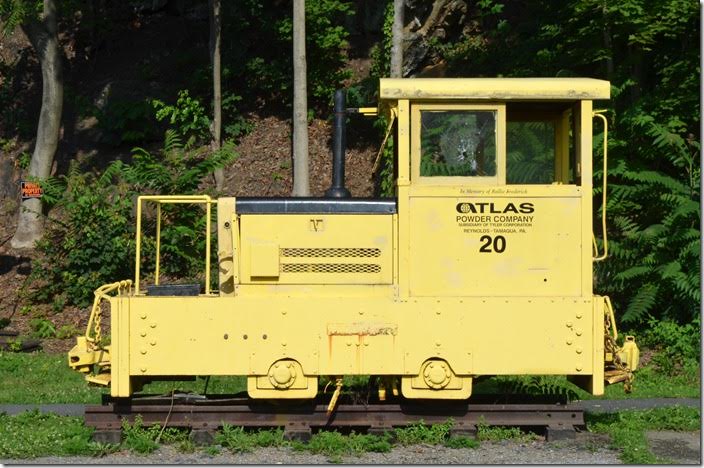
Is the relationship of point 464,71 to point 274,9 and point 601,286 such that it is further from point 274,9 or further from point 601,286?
point 601,286

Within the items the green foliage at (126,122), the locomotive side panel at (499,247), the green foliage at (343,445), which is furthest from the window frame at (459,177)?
the green foliage at (126,122)

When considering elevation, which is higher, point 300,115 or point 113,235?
point 300,115

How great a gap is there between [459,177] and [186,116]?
13.5 metres

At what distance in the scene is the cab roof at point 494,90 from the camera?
881 centimetres

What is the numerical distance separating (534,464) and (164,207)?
33.1 ft

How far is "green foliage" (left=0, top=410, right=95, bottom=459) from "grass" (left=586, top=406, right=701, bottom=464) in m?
4.40

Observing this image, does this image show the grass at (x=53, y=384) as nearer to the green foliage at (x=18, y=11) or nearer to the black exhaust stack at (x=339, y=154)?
the black exhaust stack at (x=339, y=154)

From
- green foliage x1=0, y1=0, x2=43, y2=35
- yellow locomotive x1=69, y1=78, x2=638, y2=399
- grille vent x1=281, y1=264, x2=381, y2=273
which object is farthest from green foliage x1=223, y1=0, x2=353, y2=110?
grille vent x1=281, y1=264, x2=381, y2=273

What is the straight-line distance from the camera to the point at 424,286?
8828 mm

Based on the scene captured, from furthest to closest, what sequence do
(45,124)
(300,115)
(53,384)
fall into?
(45,124), (300,115), (53,384)

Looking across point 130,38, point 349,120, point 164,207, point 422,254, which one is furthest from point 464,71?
point 422,254

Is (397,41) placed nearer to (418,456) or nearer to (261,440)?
(261,440)

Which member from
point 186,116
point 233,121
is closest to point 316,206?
point 186,116

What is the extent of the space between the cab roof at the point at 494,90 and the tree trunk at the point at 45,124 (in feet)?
41.0
